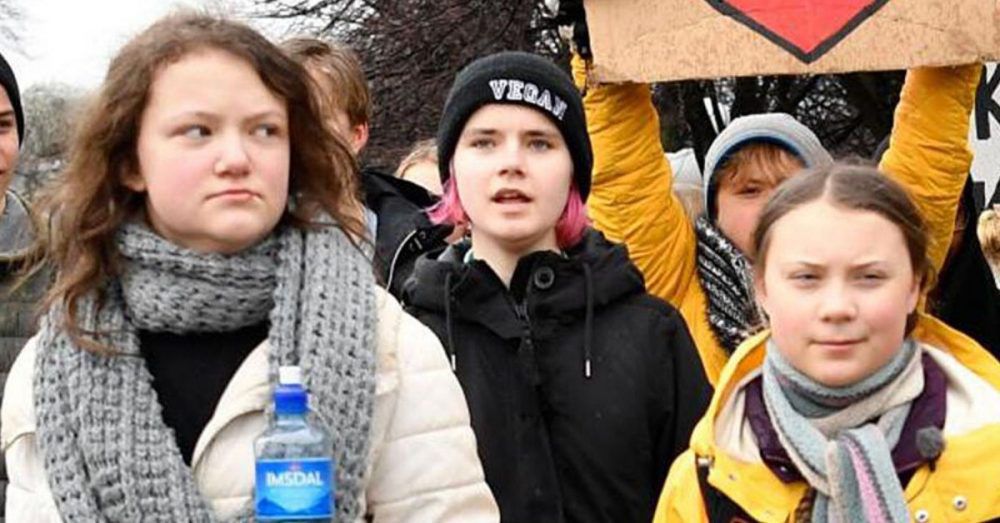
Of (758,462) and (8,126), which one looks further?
(8,126)

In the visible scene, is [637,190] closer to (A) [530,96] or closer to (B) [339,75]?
(A) [530,96]

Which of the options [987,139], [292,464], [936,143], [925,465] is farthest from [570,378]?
[987,139]

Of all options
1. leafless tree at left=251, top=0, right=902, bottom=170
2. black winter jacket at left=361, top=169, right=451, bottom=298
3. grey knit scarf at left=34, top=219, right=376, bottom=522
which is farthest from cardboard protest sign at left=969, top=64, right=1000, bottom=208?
leafless tree at left=251, top=0, right=902, bottom=170

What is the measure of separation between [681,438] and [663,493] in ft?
1.04

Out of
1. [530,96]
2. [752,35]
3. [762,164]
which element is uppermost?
[752,35]

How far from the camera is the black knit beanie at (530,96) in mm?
3854

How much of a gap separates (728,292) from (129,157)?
1.78 metres

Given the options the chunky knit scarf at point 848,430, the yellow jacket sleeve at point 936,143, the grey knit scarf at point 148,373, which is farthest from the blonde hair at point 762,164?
the grey knit scarf at point 148,373

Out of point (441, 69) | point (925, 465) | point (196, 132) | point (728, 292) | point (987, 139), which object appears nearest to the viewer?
point (196, 132)

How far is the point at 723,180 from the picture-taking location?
14.8 feet

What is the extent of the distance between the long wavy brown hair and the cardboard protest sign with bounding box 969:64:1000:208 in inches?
234

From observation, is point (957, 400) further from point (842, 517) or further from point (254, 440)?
point (254, 440)

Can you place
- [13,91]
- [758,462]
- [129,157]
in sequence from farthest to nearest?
[13,91], [758,462], [129,157]

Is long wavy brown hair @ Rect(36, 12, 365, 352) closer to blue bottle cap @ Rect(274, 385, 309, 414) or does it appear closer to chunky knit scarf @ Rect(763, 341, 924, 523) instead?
blue bottle cap @ Rect(274, 385, 309, 414)
